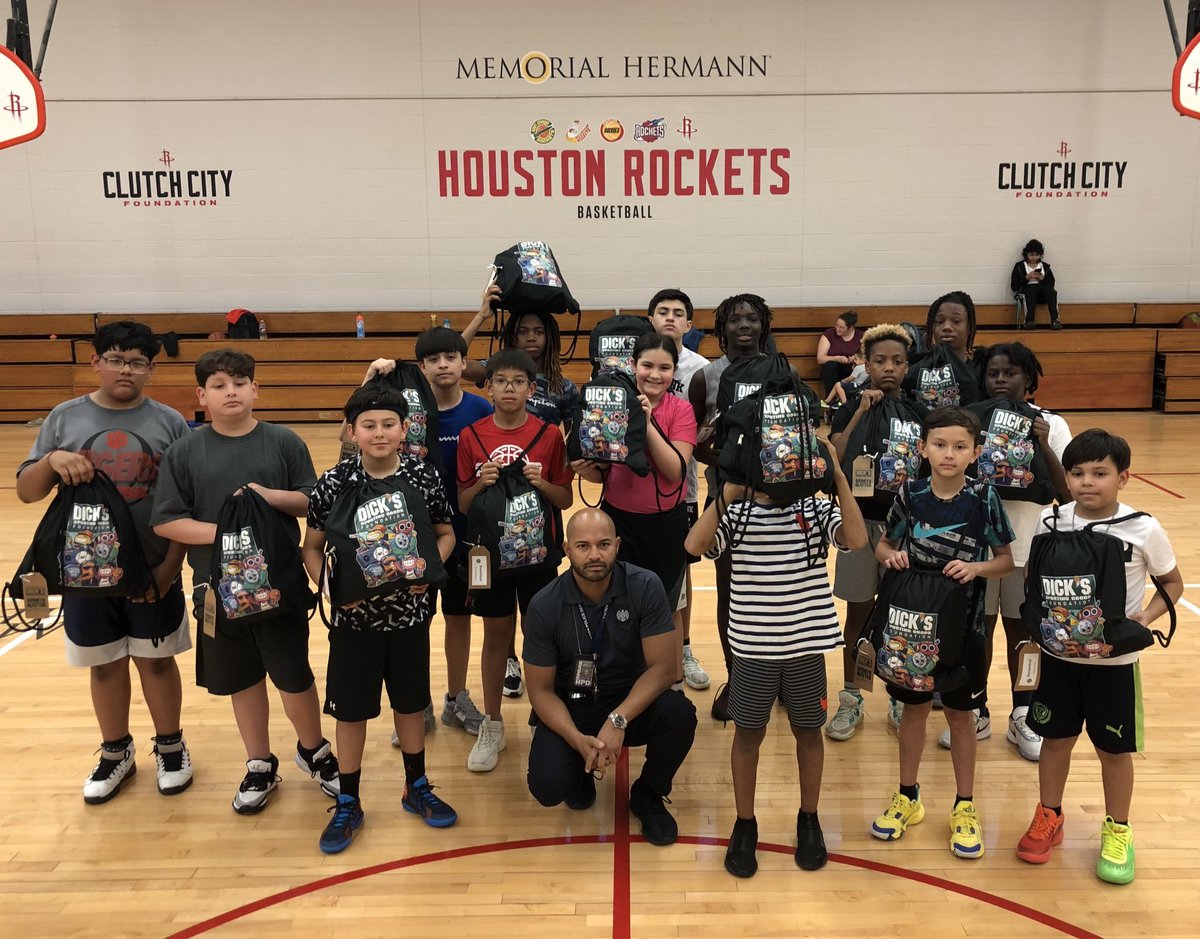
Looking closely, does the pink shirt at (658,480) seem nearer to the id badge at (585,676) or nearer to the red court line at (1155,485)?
the id badge at (585,676)

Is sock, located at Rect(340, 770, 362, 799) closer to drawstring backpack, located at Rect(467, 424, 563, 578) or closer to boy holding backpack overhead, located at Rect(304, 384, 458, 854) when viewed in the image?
boy holding backpack overhead, located at Rect(304, 384, 458, 854)

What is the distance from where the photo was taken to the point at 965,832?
3.16 metres

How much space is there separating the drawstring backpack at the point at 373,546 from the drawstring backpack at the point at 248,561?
0.22 metres

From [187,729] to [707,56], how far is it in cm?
1053

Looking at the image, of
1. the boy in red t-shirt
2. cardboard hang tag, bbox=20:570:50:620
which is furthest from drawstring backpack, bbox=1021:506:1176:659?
cardboard hang tag, bbox=20:570:50:620

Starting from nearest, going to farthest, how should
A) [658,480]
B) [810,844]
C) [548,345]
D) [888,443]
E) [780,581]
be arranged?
[780,581] < [810,844] < [888,443] < [658,480] < [548,345]

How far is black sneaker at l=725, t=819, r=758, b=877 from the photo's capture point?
305 centimetres

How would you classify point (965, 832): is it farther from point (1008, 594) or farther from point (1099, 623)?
point (1008, 594)

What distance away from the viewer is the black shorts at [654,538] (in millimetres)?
3717

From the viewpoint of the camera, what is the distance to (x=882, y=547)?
10.7ft

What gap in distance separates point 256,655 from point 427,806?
83 cm

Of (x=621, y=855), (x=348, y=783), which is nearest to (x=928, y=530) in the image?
(x=621, y=855)

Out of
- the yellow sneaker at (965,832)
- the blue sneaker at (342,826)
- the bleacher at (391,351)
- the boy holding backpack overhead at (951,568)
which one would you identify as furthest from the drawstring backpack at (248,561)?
the bleacher at (391,351)

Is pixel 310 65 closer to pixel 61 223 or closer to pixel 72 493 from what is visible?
pixel 61 223
